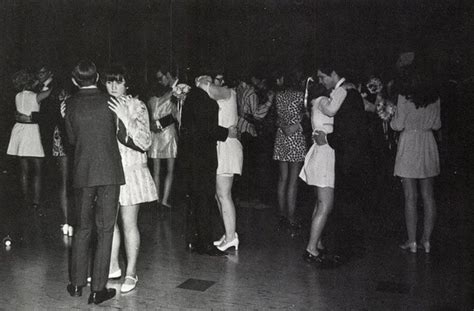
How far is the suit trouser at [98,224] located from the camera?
13.0 feet

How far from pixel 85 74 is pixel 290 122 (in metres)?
2.80

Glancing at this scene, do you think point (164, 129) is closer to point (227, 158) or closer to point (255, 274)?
point (227, 158)

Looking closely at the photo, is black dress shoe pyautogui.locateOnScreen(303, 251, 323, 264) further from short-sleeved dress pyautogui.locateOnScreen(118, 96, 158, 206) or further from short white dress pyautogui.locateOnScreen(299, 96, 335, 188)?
short-sleeved dress pyautogui.locateOnScreen(118, 96, 158, 206)

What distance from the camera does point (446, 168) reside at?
8.93 metres

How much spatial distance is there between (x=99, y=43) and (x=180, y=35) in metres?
1.75

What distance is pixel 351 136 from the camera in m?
4.73

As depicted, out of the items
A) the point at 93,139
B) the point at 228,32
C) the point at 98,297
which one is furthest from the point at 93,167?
the point at 228,32

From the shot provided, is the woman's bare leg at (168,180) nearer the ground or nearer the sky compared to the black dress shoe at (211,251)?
nearer the sky

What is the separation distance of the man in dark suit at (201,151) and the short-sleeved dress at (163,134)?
168 centimetres

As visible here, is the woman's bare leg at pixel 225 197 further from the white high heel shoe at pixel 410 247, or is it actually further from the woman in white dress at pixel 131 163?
the white high heel shoe at pixel 410 247

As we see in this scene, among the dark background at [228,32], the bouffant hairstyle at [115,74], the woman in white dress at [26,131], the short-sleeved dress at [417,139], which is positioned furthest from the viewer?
the dark background at [228,32]

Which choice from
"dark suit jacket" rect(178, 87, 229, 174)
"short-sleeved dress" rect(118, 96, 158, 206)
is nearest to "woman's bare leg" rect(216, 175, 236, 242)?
"dark suit jacket" rect(178, 87, 229, 174)

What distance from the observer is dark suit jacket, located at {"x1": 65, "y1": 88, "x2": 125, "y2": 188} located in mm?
3873

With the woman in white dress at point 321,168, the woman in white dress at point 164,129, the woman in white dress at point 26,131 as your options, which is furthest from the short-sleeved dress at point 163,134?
the woman in white dress at point 321,168
